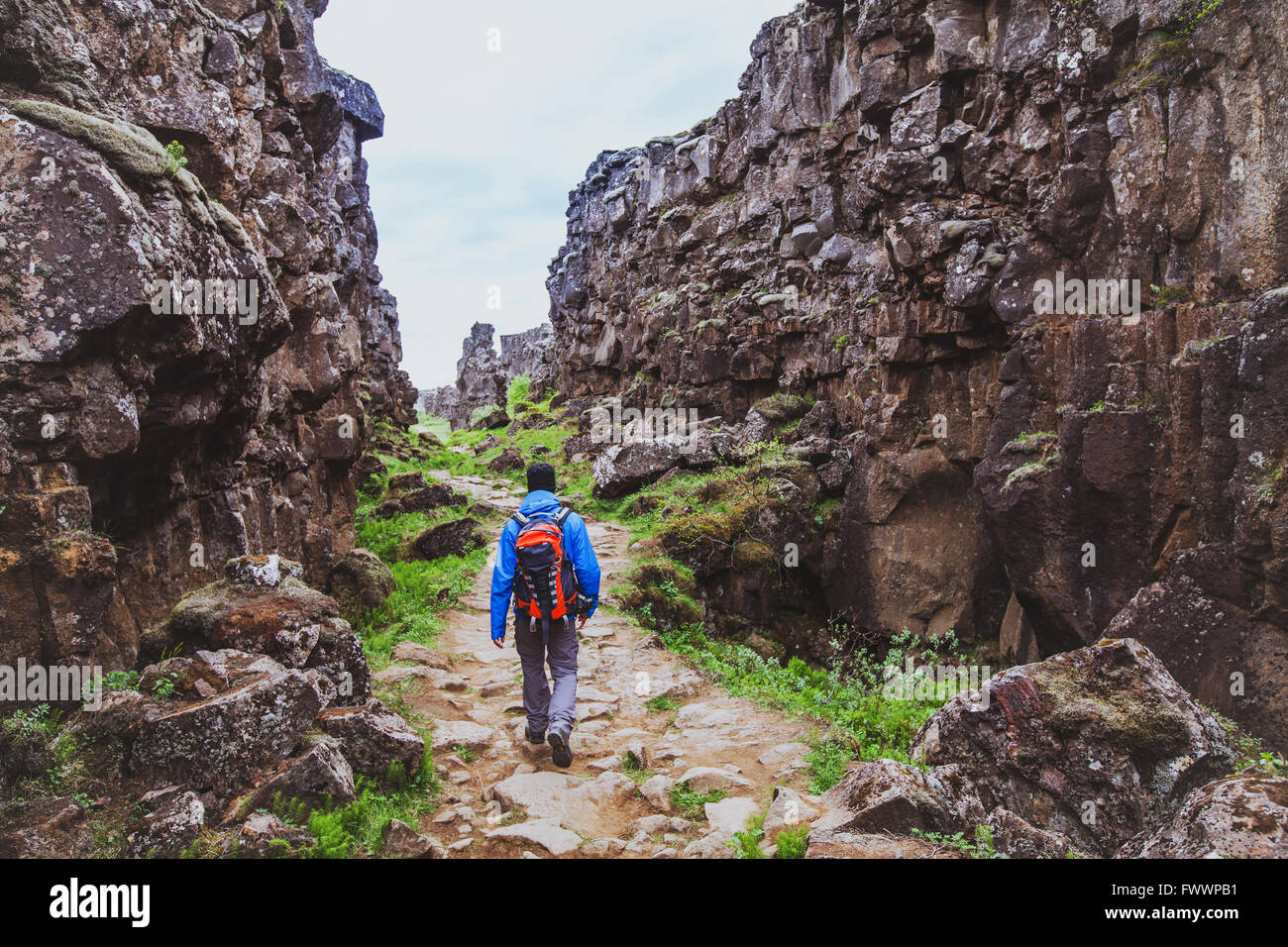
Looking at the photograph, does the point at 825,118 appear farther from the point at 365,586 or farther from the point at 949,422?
the point at 365,586

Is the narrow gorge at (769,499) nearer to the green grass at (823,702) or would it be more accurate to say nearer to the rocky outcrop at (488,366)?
the green grass at (823,702)

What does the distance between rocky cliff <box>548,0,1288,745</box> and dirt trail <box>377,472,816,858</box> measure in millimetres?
5866

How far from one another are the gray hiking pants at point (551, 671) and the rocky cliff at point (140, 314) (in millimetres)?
3518

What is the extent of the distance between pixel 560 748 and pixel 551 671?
29.6 inches

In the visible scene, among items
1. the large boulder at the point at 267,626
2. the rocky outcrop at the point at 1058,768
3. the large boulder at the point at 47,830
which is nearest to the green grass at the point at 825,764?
the rocky outcrop at the point at 1058,768

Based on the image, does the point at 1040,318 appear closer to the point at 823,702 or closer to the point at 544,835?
the point at 823,702

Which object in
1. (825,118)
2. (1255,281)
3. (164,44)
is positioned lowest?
(1255,281)

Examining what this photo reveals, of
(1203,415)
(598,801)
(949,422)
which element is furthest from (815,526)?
(598,801)

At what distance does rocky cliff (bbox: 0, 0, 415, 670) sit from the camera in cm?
561

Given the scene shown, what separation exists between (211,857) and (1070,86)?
1630cm

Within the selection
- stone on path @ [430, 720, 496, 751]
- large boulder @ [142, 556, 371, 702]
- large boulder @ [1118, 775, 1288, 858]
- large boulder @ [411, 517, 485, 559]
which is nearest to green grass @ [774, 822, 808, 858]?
large boulder @ [1118, 775, 1288, 858]

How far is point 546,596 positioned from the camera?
23.9 feet

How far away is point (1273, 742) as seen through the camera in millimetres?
8312

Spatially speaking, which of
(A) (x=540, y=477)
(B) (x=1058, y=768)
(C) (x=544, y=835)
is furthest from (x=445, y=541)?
(B) (x=1058, y=768)
